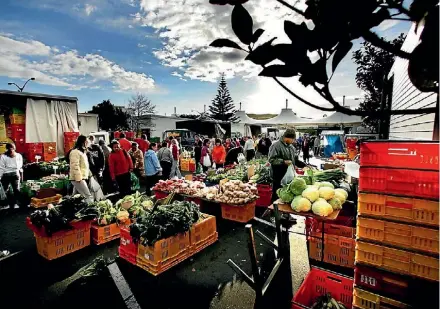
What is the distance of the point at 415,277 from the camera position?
1.72m

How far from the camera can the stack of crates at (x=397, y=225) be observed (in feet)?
5.35

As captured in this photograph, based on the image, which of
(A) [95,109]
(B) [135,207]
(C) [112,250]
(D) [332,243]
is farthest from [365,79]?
(A) [95,109]

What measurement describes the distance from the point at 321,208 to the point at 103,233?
4.15 metres

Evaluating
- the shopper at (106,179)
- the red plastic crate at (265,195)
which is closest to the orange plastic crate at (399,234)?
the red plastic crate at (265,195)

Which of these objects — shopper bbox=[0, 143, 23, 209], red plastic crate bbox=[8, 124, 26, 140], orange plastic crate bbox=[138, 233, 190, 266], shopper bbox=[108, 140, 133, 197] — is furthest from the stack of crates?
red plastic crate bbox=[8, 124, 26, 140]

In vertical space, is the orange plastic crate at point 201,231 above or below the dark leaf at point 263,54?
below

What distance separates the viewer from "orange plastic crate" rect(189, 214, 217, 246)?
4.57 m

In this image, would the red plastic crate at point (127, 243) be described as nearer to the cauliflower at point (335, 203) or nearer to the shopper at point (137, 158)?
the cauliflower at point (335, 203)

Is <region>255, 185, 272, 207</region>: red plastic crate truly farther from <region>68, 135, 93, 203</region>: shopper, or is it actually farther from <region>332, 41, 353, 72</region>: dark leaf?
<region>332, 41, 353, 72</region>: dark leaf

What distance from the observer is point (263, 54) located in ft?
2.98

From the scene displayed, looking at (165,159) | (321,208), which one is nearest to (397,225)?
(321,208)

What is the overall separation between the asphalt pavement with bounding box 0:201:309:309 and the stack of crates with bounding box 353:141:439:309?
1.62 m

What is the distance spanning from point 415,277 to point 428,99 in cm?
366

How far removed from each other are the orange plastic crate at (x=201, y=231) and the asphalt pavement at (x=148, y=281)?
0.76 ft
